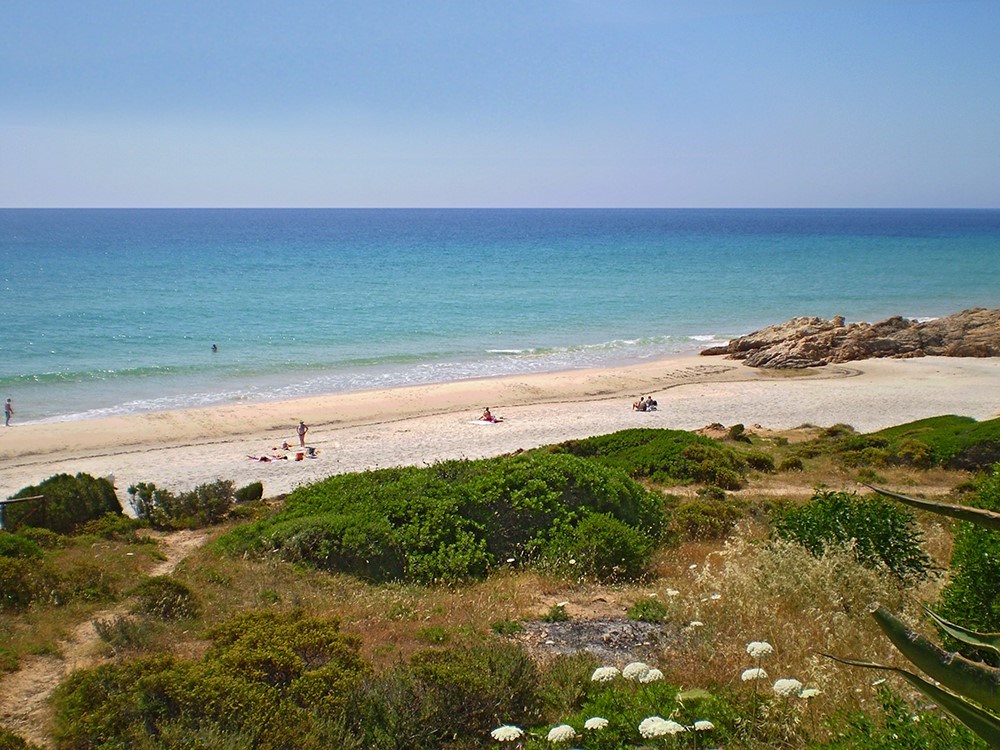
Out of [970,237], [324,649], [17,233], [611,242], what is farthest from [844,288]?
[17,233]

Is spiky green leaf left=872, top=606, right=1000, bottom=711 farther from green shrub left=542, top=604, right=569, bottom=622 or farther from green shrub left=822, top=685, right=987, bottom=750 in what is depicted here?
green shrub left=542, top=604, right=569, bottom=622

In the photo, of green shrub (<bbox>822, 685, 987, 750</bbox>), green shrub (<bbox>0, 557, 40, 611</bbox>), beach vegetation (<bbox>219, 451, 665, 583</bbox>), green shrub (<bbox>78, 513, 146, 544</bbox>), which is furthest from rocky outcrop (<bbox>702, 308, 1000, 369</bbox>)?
green shrub (<bbox>822, 685, 987, 750</bbox>)

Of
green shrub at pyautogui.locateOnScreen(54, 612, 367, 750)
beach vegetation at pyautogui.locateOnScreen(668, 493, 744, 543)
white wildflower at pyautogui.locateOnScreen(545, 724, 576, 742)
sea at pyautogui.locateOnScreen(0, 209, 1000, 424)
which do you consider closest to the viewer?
white wildflower at pyautogui.locateOnScreen(545, 724, 576, 742)

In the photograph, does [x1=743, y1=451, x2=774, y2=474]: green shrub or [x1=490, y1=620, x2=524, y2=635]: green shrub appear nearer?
[x1=490, y1=620, x2=524, y2=635]: green shrub

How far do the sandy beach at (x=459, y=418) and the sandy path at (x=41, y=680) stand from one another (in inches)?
526

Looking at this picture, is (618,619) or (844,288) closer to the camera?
(618,619)

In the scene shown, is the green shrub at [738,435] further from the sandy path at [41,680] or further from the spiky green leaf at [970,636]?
the spiky green leaf at [970,636]

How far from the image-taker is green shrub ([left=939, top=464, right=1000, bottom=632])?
5.64 metres

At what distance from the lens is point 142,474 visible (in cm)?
2373

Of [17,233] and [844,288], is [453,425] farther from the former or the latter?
[17,233]

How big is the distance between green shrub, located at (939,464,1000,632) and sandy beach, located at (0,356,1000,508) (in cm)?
1783

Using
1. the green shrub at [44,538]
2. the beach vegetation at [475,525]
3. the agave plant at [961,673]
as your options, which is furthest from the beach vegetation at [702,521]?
the agave plant at [961,673]

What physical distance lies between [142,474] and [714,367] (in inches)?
1134

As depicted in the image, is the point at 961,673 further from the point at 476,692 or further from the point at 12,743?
the point at 12,743
